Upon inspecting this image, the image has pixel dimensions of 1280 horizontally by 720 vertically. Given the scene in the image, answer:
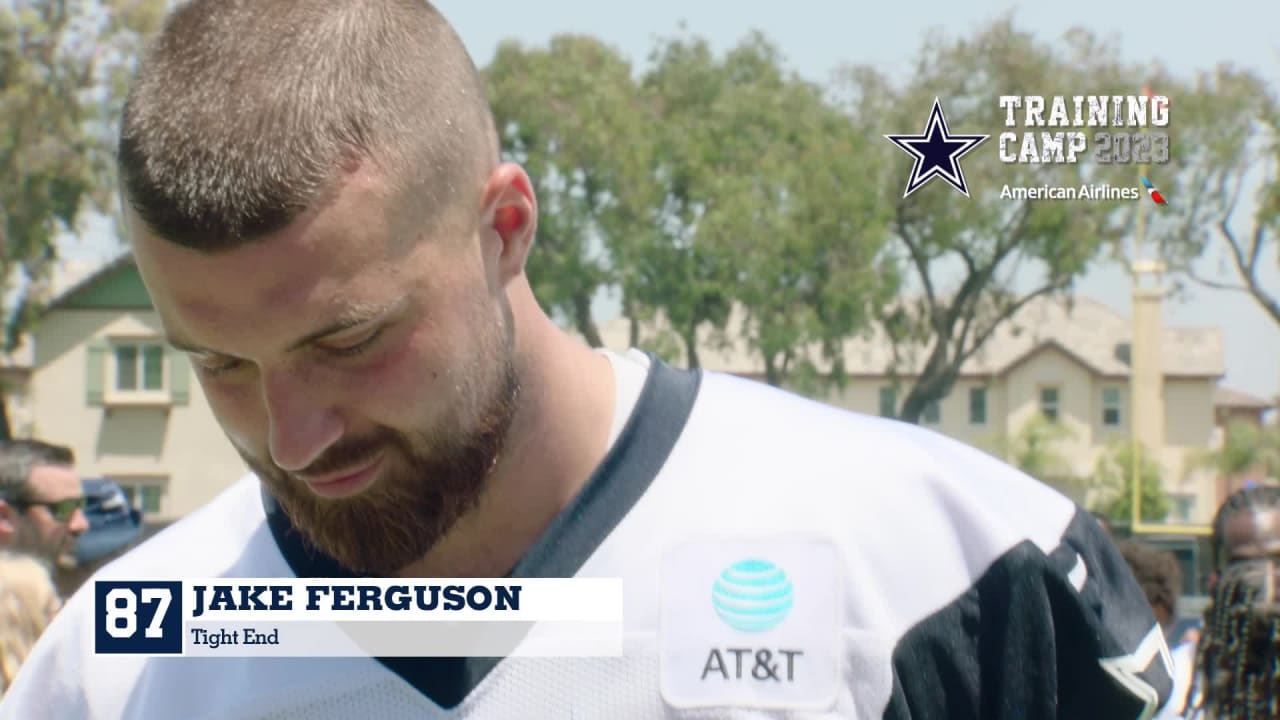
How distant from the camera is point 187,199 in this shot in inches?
54.4

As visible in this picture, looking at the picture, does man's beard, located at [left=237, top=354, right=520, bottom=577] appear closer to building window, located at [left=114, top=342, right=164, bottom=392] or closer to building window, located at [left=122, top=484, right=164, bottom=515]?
building window, located at [left=122, top=484, right=164, bottom=515]

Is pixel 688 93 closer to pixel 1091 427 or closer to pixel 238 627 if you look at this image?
pixel 1091 427

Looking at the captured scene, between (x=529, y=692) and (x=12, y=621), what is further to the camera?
(x=12, y=621)

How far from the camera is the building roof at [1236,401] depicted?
165ft

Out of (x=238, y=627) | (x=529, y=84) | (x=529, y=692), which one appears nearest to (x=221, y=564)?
(x=238, y=627)

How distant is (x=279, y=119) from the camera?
1.40 metres

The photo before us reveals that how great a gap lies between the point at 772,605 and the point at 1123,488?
41161 millimetres

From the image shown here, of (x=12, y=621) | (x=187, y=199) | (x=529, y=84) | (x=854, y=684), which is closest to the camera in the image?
(x=187, y=199)

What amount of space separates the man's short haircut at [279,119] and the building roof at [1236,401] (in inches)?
2007

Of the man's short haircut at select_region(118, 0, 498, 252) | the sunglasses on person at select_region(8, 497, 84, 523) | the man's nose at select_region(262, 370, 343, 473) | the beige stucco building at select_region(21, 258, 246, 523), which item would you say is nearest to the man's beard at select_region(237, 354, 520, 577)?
the man's nose at select_region(262, 370, 343, 473)

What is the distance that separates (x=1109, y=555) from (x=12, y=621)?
9.82 feet

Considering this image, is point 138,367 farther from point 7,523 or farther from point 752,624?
point 752,624

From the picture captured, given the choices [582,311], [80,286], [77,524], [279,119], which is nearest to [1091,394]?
[582,311]

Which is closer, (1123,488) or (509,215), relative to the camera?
(509,215)
